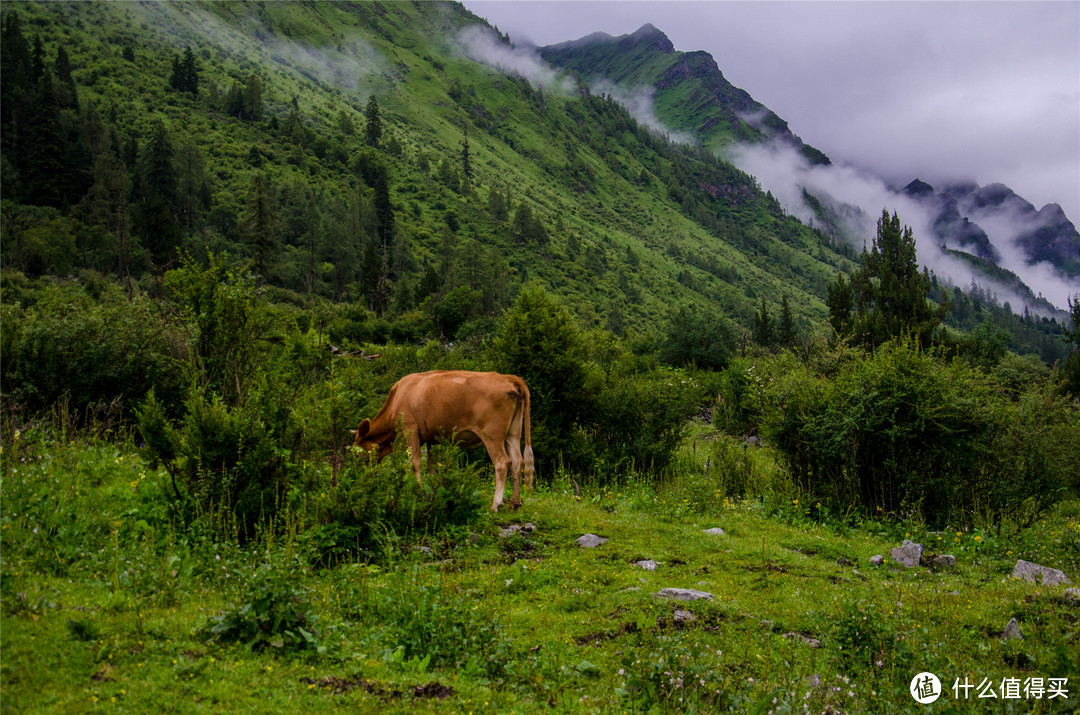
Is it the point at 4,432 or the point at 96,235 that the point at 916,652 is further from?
the point at 96,235

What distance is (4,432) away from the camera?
8336 millimetres

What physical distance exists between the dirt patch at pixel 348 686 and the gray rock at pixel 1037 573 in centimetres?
778

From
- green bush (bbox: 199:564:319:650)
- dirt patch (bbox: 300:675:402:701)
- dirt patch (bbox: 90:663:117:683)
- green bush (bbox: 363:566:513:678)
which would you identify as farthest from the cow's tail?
dirt patch (bbox: 90:663:117:683)

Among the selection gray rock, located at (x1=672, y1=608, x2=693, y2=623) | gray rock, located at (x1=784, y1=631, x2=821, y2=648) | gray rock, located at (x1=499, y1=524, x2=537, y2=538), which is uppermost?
gray rock, located at (x1=784, y1=631, x2=821, y2=648)

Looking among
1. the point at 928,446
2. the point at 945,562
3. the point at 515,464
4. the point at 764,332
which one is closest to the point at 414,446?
the point at 515,464

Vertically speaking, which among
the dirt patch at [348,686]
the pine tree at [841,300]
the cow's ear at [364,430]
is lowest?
the cow's ear at [364,430]

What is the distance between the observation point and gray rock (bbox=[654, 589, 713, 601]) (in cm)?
669

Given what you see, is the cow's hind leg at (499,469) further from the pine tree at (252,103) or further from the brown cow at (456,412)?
the pine tree at (252,103)

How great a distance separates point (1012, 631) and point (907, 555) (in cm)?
298

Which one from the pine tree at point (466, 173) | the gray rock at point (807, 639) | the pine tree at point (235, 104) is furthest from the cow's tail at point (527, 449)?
the pine tree at point (466, 173)

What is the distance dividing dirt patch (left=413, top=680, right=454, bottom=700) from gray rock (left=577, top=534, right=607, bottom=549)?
167 inches

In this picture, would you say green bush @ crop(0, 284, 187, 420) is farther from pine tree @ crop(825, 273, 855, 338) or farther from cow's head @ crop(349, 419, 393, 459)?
pine tree @ crop(825, 273, 855, 338)

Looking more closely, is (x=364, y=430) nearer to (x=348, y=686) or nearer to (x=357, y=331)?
(x=348, y=686)

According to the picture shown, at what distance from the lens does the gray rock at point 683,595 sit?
263 inches
